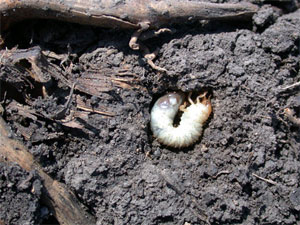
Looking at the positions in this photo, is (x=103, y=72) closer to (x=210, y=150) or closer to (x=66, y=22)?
(x=66, y=22)

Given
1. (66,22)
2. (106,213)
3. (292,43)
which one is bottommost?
(106,213)

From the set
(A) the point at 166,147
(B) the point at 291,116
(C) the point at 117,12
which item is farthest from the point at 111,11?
(B) the point at 291,116

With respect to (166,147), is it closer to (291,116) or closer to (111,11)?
(291,116)

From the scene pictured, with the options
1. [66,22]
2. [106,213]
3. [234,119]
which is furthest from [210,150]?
[66,22]

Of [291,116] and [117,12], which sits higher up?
[117,12]

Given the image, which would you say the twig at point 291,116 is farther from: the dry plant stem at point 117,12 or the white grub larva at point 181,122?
the dry plant stem at point 117,12
